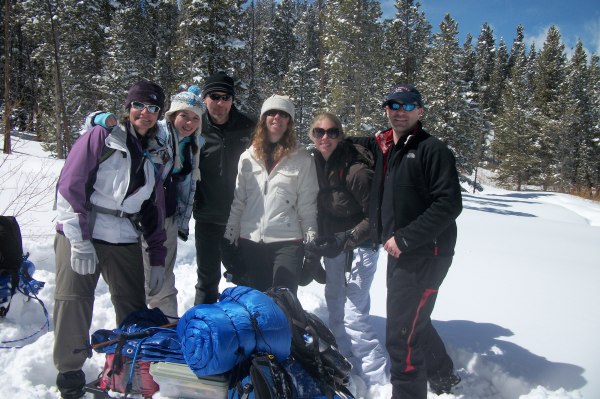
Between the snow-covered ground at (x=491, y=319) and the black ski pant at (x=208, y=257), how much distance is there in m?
0.54

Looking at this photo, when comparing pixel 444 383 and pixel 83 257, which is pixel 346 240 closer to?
pixel 444 383

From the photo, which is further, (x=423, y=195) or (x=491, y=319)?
(x=491, y=319)

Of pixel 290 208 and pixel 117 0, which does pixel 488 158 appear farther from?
pixel 290 208

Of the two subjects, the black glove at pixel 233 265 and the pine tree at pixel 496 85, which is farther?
the pine tree at pixel 496 85

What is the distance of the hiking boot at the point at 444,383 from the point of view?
10.3ft

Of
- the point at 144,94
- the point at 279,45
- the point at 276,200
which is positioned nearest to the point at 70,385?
the point at 276,200

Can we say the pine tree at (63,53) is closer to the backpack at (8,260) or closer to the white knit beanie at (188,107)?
the backpack at (8,260)

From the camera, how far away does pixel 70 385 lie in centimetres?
260

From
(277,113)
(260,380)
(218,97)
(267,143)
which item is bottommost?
(260,380)

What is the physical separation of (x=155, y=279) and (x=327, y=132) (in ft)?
6.32

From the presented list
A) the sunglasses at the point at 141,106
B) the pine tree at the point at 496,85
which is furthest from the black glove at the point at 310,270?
the pine tree at the point at 496,85

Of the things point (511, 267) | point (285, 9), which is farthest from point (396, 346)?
point (285, 9)

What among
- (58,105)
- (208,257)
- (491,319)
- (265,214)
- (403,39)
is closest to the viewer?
(265,214)

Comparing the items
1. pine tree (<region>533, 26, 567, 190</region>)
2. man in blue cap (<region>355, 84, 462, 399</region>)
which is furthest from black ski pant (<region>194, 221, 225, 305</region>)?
pine tree (<region>533, 26, 567, 190</region>)
